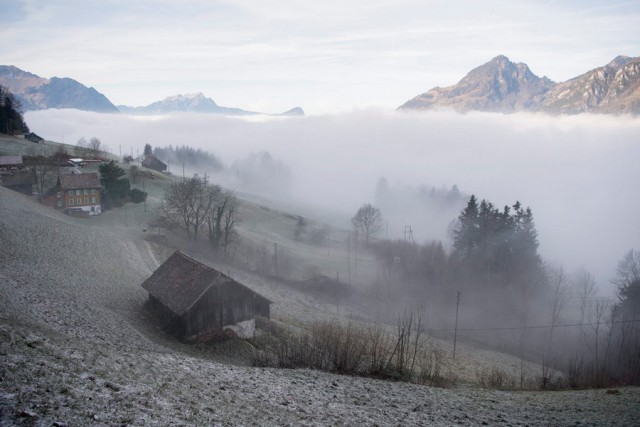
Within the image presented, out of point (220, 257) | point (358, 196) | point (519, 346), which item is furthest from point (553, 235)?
point (220, 257)

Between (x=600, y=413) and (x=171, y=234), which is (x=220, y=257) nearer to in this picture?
(x=171, y=234)

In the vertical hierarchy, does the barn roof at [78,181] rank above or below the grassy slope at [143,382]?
above

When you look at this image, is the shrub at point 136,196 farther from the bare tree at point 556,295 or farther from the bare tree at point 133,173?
the bare tree at point 556,295

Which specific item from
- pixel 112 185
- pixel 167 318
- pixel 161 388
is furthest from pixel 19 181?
pixel 161 388

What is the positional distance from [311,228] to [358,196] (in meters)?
87.9

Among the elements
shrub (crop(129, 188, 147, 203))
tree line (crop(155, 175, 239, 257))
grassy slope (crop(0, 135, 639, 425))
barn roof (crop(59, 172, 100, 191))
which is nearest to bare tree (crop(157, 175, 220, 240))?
tree line (crop(155, 175, 239, 257))

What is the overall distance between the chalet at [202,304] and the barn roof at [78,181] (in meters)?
47.8

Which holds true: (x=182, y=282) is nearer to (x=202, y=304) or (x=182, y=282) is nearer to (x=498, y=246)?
(x=202, y=304)

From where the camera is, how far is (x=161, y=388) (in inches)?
555

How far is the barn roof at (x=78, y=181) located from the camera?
70.4m

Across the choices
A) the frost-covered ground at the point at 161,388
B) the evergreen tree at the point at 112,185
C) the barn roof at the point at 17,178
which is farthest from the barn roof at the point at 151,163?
the frost-covered ground at the point at 161,388

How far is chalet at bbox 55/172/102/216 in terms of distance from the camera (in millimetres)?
70125

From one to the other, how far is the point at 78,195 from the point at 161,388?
68.2 m

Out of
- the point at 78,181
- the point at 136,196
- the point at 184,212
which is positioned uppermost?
the point at 78,181
